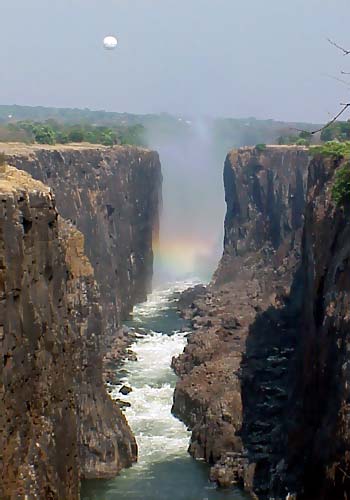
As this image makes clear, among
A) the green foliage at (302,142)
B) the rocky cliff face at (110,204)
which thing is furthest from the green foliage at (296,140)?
the rocky cliff face at (110,204)

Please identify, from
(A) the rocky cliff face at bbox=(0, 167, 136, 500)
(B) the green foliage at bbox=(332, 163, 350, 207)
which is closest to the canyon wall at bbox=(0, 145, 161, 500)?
(A) the rocky cliff face at bbox=(0, 167, 136, 500)

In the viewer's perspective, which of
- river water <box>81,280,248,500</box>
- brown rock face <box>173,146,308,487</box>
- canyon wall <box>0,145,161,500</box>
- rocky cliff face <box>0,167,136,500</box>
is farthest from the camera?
brown rock face <box>173,146,308,487</box>

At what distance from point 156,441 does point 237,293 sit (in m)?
31.0

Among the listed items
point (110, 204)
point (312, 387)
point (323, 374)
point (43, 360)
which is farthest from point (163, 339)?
point (43, 360)

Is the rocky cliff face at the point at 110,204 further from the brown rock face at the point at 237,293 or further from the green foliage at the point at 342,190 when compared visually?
the green foliage at the point at 342,190

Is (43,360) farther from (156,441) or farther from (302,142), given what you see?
(302,142)

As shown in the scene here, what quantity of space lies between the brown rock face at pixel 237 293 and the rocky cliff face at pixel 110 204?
23.5 feet

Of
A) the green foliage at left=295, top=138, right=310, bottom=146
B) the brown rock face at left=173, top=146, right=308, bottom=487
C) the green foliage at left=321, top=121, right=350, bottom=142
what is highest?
the green foliage at left=321, top=121, right=350, bottom=142

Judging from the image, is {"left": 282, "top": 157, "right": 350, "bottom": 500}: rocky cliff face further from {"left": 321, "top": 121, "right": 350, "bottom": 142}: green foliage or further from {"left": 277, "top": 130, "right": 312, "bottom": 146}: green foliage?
{"left": 277, "top": 130, "right": 312, "bottom": 146}: green foliage

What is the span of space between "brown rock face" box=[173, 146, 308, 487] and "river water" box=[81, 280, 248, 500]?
831mm

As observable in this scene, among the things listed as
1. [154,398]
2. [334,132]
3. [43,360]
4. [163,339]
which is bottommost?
[163,339]

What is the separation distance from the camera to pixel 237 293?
70.8 metres

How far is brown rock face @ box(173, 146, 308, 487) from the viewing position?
4012cm

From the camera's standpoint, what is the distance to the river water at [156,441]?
35688 mm
